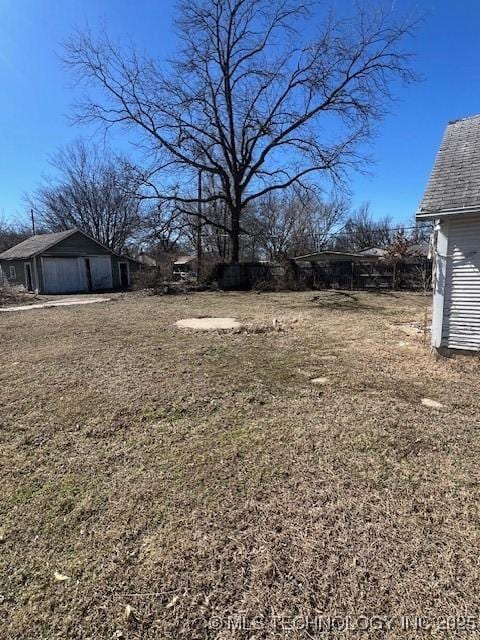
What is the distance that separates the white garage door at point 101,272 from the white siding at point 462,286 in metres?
21.8

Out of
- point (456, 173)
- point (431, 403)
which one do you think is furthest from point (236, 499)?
point (456, 173)

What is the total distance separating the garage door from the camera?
2036 centimetres

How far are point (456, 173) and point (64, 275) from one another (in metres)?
21.1

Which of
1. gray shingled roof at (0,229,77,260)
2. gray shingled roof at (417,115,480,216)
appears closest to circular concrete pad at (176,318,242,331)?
gray shingled roof at (417,115,480,216)

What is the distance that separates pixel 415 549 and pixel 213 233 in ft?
90.9

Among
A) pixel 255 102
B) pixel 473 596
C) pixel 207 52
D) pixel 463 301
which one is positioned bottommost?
pixel 473 596

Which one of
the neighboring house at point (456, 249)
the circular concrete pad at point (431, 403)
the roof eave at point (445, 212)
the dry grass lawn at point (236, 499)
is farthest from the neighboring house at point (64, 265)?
the circular concrete pad at point (431, 403)

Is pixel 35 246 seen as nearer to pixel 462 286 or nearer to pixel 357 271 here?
pixel 357 271

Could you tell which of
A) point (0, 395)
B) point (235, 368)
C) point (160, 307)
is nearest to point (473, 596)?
point (235, 368)

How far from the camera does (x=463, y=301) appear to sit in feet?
15.7

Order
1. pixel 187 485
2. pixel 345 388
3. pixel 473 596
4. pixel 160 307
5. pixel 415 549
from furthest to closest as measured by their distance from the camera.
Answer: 1. pixel 160 307
2. pixel 345 388
3. pixel 187 485
4. pixel 415 549
5. pixel 473 596

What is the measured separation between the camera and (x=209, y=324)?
8469 mm

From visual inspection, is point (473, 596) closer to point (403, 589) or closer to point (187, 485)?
point (403, 589)

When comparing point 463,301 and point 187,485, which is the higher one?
point 463,301
